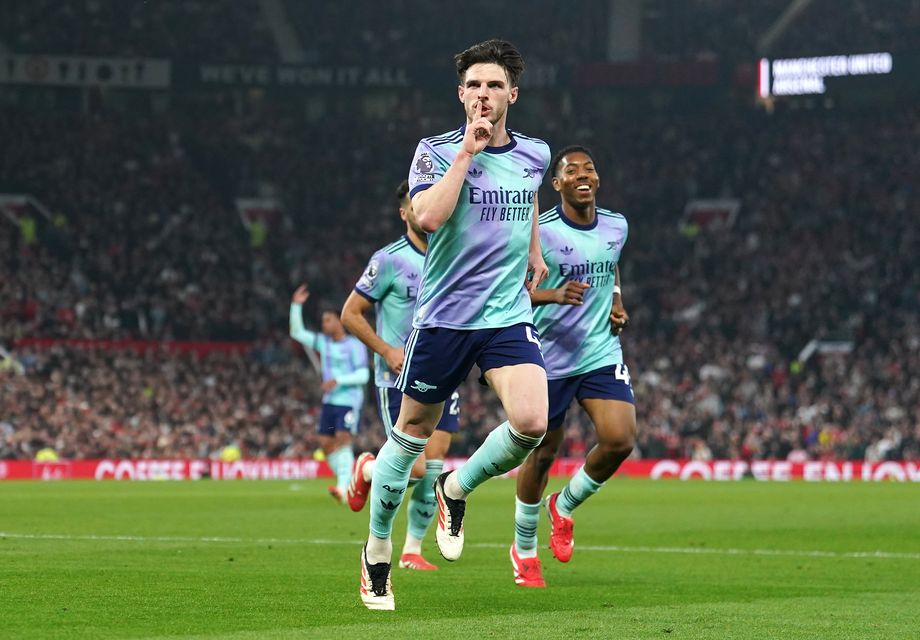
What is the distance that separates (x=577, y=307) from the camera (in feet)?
34.1

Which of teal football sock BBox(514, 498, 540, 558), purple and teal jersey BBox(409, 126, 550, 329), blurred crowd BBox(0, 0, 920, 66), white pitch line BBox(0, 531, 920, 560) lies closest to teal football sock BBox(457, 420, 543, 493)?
purple and teal jersey BBox(409, 126, 550, 329)

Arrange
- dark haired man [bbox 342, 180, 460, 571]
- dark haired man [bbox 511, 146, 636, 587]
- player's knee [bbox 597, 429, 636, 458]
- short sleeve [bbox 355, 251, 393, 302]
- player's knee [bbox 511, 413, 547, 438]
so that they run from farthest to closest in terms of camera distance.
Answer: short sleeve [bbox 355, 251, 393, 302], dark haired man [bbox 342, 180, 460, 571], dark haired man [bbox 511, 146, 636, 587], player's knee [bbox 597, 429, 636, 458], player's knee [bbox 511, 413, 547, 438]

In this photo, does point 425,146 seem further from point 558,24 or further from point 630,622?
point 558,24

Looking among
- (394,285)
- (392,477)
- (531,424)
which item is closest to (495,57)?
(531,424)

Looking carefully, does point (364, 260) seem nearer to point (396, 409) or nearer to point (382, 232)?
point (382, 232)

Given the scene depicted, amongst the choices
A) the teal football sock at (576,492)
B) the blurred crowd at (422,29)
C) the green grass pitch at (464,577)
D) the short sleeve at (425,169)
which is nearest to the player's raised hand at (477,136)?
the short sleeve at (425,169)

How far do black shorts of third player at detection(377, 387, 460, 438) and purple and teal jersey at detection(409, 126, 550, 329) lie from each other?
3.55 metres

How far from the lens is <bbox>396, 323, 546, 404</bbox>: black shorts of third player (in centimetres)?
774

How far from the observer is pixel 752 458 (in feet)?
118

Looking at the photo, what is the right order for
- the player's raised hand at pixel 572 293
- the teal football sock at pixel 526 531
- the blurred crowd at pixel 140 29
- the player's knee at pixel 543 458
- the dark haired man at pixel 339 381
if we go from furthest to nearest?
the blurred crowd at pixel 140 29 → the dark haired man at pixel 339 381 → the player's knee at pixel 543 458 → the teal football sock at pixel 526 531 → the player's raised hand at pixel 572 293

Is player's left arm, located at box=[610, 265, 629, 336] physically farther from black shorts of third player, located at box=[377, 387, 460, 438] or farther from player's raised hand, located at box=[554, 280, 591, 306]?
black shorts of third player, located at box=[377, 387, 460, 438]

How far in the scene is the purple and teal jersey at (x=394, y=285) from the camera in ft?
37.2

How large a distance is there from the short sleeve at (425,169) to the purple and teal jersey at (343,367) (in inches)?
492

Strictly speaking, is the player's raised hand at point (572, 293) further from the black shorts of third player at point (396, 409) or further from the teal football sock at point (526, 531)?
the black shorts of third player at point (396, 409)
